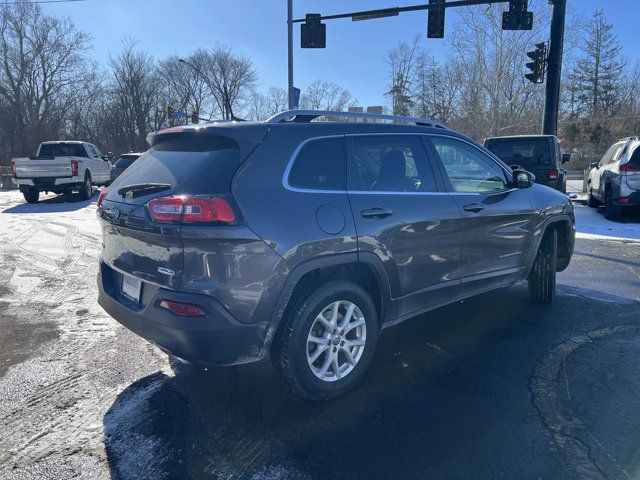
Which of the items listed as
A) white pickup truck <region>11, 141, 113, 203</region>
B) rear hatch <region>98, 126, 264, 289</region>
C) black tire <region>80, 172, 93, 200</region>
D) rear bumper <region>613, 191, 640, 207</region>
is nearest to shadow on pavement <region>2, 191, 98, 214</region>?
black tire <region>80, 172, 93, 200</region>

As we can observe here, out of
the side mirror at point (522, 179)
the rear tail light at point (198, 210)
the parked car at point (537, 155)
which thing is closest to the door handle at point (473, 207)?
the side mirror at point (522, 179)

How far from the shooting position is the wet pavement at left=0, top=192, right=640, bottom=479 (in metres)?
2.59

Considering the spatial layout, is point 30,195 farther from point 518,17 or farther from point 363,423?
point 363,423

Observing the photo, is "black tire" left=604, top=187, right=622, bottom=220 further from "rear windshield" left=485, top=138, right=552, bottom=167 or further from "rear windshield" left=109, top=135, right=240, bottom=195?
"rear windshield" left=109, top=135, right=240, bottom=195

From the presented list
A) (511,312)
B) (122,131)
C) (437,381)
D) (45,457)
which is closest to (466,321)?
(511,312)

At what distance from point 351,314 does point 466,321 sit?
1.96 metres

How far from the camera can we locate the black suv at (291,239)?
2758mm

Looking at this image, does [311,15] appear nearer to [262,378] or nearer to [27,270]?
[27,270]

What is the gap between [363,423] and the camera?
299cm

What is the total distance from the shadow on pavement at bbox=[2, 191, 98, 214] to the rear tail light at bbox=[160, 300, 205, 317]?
12468 millimetres

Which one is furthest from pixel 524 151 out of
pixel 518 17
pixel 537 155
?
pixel 518 17

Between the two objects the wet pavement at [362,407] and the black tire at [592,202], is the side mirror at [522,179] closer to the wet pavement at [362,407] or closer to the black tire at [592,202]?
the wet pavement at [362,407]

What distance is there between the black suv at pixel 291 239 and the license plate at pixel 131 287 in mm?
13

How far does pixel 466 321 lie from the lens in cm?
482
